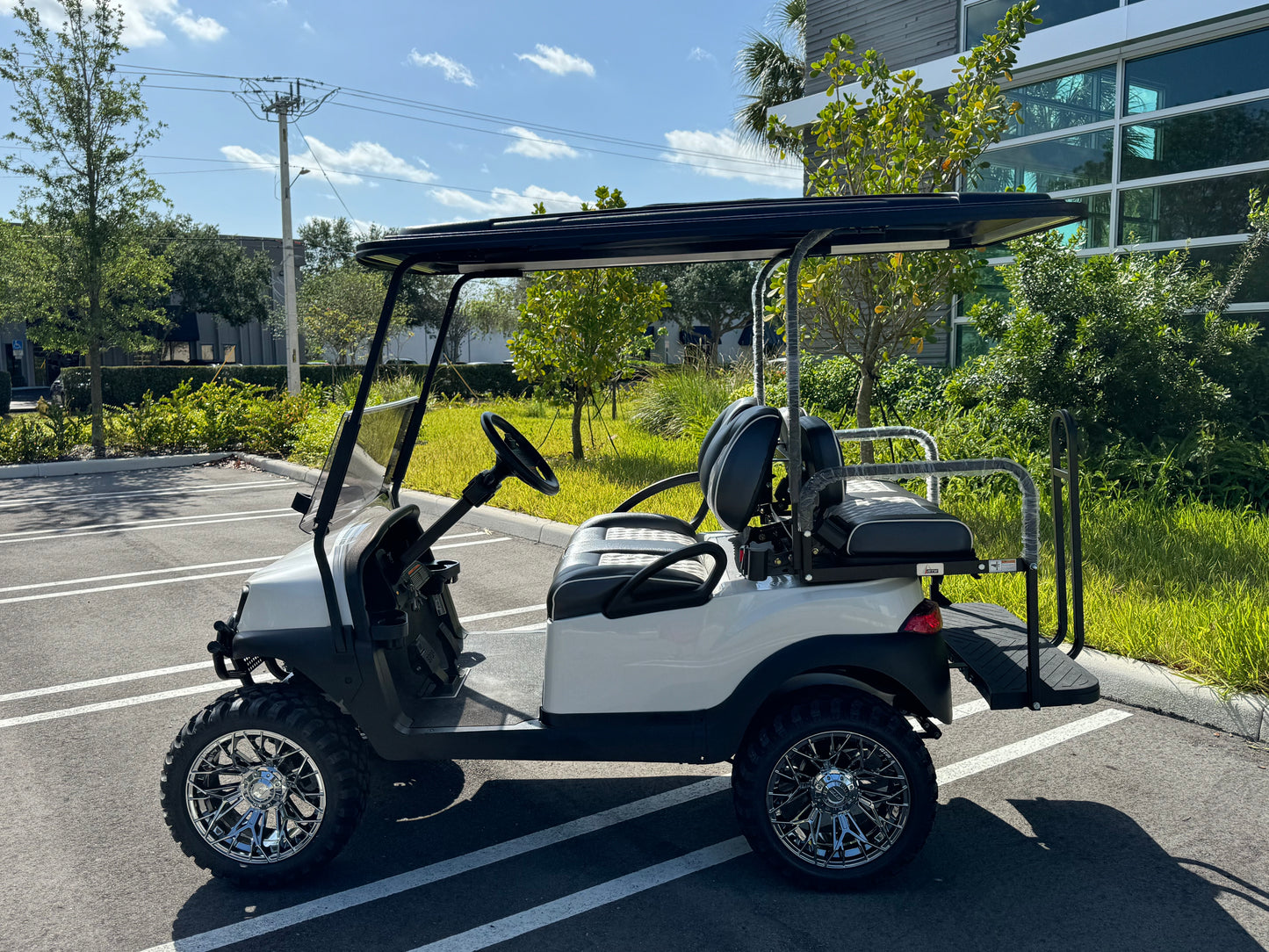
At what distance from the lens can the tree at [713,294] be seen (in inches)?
1336

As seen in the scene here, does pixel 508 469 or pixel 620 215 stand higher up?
pixel 620 215

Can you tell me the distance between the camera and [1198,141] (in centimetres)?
959

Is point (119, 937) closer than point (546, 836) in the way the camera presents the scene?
Yes

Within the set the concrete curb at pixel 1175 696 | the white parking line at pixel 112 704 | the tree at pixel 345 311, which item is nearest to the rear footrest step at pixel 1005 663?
the concrete curb at pixel 1175 696

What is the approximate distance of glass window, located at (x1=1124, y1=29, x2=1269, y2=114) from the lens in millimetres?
9148

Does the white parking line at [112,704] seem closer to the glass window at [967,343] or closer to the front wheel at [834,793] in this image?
the front wheel at [834,793]

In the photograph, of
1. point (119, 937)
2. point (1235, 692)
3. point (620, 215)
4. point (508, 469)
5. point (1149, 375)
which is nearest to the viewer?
point (119, 937)

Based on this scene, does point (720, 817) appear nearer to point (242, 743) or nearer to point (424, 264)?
point (242, 743)

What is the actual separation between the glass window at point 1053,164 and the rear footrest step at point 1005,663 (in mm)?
7899

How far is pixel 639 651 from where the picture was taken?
2820 millimetres

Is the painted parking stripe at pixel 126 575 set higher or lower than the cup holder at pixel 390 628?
lower

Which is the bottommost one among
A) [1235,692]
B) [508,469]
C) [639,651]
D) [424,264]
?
[1235,692]

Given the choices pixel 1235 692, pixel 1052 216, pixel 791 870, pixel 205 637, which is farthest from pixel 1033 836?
pixel 205 637

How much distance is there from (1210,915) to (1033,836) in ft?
1.79
